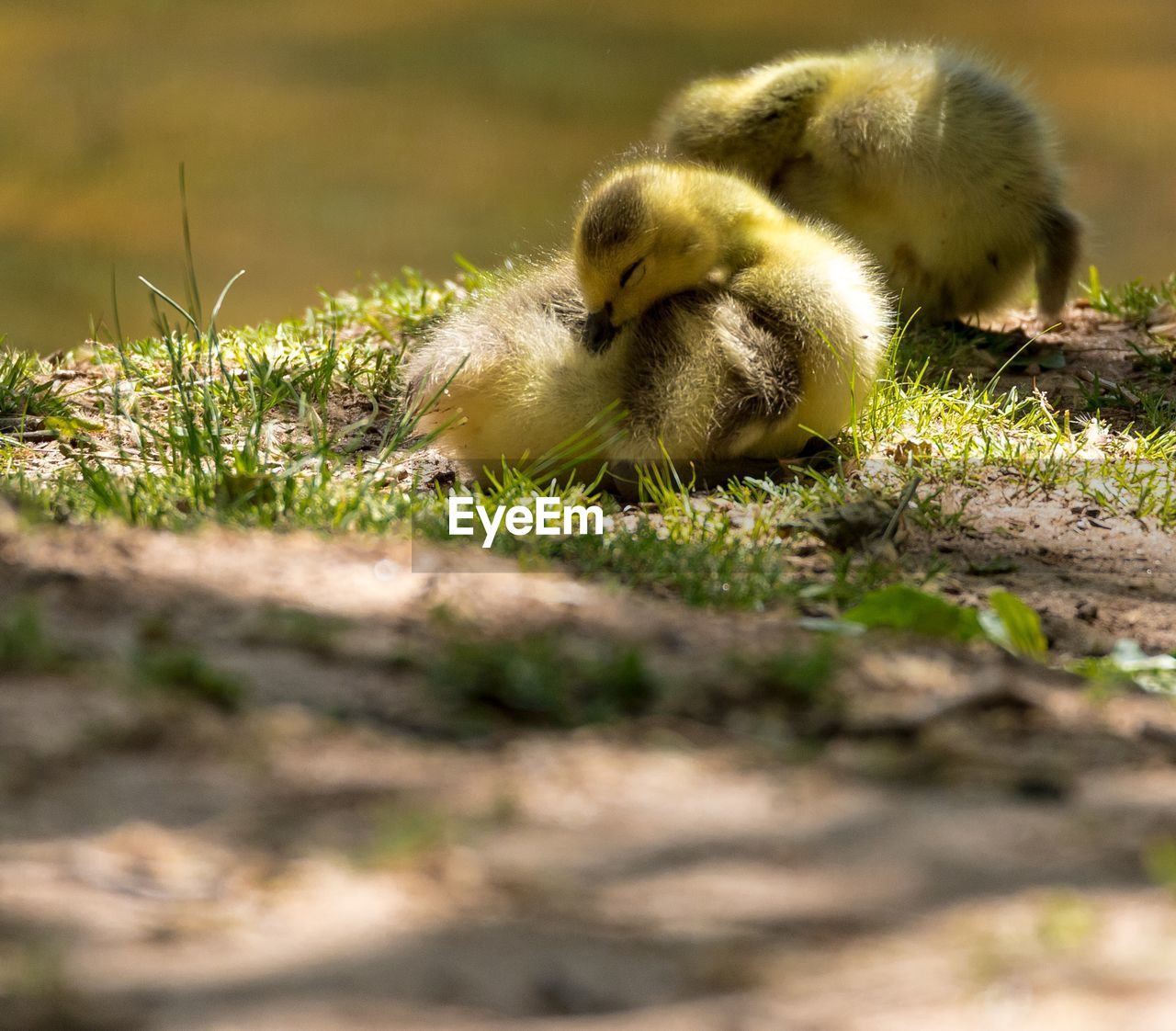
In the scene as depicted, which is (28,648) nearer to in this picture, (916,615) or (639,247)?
(916,615)

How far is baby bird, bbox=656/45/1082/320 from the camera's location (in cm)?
516

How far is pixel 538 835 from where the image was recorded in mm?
1616

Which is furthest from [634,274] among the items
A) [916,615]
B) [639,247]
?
[916,615]

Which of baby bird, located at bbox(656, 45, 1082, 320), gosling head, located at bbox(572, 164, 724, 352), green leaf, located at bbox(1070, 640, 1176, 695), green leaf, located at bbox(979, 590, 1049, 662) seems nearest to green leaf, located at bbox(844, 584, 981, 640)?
green leaf, located at bbox(979, 590, 1049, 662)

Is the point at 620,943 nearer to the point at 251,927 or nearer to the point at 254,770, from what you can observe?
the point at 251,927

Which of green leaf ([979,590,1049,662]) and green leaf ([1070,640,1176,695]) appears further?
green leaf ([979,590,1049,662])

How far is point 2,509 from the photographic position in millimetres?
2762

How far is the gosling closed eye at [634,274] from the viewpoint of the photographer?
12.4ft

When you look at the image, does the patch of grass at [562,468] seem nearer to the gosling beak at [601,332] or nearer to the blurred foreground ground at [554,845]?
the gosling beak at [601,332]

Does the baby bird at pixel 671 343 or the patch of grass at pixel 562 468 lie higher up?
the baby bird at pixel 671 343

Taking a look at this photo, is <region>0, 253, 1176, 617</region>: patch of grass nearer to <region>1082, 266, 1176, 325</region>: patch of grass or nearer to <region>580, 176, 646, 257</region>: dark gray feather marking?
<region>580, 176, 646, 257</region>: dark gray feather marking

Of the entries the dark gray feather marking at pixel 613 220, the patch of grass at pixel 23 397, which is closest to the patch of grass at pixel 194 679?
the dark gray feather marking at pixel 613 220

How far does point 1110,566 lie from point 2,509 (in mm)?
2595

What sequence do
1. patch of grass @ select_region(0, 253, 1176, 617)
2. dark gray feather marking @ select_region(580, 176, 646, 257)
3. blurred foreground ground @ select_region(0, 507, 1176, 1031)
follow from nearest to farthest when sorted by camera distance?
blurred foreground ground @ select_region(0, 507, 1176, 1031), patch of grass @ select_region(0, 253, 1176, 617), dark gray feather marking @ select_region(580, 176, 646, 257)
